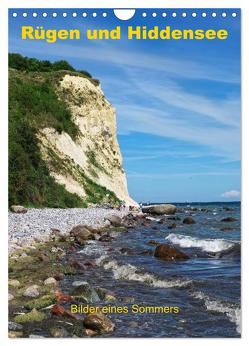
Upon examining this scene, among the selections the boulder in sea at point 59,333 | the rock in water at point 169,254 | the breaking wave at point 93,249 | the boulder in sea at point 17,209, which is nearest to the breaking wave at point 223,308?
the boulder in sea at point 59,333

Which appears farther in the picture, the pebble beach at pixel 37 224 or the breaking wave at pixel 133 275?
the pebble beach at pixel 37 224

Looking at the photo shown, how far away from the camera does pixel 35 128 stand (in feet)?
129

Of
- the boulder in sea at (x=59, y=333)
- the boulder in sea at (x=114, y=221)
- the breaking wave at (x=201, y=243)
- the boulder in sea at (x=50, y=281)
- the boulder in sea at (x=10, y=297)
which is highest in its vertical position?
the boulder in sea at (x=10, y=297)

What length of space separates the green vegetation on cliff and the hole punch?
13.5m

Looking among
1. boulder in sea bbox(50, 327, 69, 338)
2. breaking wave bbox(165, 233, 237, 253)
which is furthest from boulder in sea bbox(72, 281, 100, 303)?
breaking wave bbox(165, 233, 237, 253)

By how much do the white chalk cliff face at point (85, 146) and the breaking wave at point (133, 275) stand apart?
76.5 feet

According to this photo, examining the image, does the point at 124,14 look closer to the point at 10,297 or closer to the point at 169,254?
the point at 10,297

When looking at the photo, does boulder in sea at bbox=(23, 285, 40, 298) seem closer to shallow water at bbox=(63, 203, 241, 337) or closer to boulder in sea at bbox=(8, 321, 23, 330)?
shallow water at bbox=(63, 203, 241, 337)

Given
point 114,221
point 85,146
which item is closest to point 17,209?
point 114,221

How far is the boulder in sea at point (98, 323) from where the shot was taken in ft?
26.4

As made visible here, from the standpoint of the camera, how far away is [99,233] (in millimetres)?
23531

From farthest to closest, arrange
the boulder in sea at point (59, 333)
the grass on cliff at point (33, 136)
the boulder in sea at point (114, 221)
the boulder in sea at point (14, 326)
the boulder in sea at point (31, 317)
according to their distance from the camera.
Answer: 1. the boulder in sea at point (114, 221)
2. the grass on cliff at point (33, 136)
3. the boulder in sea at point (31, 317)
4. the boulder in sea at point (14, 326)
5. the boulder in sea at point (59, 333)
